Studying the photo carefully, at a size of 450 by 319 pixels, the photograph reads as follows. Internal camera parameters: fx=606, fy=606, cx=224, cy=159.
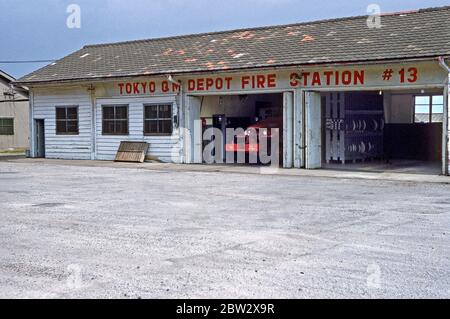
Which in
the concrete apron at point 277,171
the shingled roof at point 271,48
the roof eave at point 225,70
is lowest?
the concrete apron at point 277,171

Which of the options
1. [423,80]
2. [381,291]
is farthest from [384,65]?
[381,291]

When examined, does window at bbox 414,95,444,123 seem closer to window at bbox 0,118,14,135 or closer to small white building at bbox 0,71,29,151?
small white building at bbox 0,71,29,151

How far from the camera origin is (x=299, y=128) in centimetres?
2070

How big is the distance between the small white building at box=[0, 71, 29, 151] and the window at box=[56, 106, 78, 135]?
38.5 ft

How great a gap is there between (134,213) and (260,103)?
17.5 metres

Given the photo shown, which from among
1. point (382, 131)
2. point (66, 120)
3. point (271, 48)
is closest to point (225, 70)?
point (271, 48)

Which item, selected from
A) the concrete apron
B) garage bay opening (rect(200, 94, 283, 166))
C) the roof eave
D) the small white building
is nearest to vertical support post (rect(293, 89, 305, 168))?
the concrete apron

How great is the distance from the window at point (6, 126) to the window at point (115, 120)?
15213 millimetres

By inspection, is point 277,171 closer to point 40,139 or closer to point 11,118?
point 40,139

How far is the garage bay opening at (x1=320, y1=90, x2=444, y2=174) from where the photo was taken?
2334cm

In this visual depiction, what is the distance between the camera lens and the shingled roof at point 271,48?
19203 mm

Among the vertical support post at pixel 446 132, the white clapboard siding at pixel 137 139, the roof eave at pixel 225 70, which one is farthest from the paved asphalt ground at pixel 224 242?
the white clapboard siding at pixel 137 139

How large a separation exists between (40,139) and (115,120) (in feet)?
17.6

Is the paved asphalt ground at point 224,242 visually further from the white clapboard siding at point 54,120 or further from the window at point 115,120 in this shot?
the white clapboard siding at point 54,120
